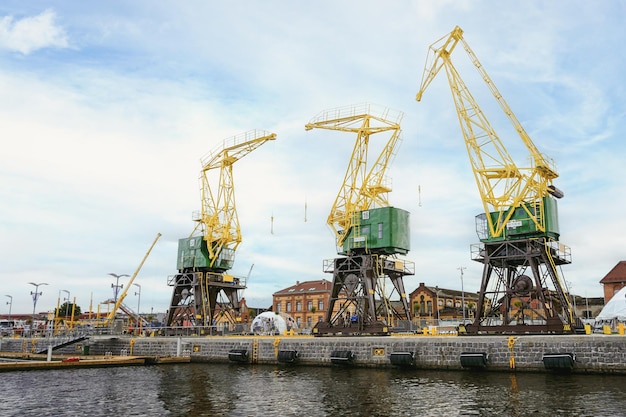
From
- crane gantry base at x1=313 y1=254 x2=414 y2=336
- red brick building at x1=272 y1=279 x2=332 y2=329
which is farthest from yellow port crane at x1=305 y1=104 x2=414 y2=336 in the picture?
red brick building at x1=272 y1=279 x2=332 y2=329

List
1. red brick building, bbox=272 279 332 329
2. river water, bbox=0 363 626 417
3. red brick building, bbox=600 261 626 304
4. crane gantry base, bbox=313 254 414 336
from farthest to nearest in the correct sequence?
red brick building, bbox=272 279 332 329 → red brick building, bbox=600 261 626 304 → crane gantry base, bbox=313 254 414 336 → river water, bbox=0 363 626 417

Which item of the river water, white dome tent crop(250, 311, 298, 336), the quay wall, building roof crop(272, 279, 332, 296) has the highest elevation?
building roof crop(272, 279, 332, 296)

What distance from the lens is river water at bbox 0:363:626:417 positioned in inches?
955

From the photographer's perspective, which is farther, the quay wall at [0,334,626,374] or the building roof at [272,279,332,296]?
the building roof at [272,279,332,296]

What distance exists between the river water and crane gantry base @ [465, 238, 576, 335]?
1018 cm

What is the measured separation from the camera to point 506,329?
4503 cm

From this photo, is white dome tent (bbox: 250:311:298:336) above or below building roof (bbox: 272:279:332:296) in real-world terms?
below

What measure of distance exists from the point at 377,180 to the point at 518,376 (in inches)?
1183

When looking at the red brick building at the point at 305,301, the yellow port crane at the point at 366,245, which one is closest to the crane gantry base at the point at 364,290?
the yellow port crane at the point at 366,245

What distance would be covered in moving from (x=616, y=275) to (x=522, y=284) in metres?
55.1

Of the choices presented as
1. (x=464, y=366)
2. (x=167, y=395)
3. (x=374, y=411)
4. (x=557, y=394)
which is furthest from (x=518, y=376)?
(x=167, y=395)

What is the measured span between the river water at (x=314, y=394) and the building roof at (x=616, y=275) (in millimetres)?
67725

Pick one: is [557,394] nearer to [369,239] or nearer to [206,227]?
[369,239]

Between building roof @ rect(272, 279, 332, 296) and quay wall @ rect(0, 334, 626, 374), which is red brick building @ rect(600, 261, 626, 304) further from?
quay wall @ rect(0, 334, 626, 374)
